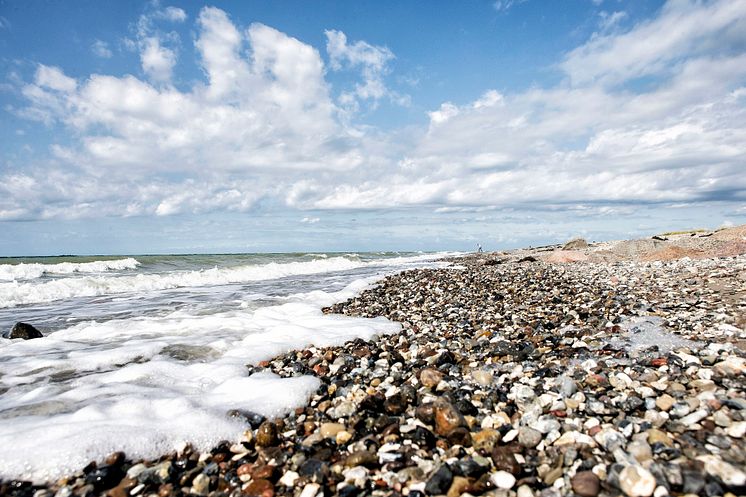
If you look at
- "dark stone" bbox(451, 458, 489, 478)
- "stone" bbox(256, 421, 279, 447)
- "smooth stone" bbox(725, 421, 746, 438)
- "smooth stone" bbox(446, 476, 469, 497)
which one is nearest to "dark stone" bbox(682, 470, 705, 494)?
"smooth stone" bbox(725, 421, 746, 438)

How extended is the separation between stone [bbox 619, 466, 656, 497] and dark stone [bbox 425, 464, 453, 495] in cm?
109

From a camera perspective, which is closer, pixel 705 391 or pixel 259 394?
pixel 705 391

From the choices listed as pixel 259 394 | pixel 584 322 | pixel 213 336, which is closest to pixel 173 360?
pixel 213 336

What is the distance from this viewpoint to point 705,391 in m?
3.56

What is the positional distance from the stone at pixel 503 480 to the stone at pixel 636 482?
2.20ft

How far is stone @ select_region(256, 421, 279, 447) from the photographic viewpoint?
3.59m

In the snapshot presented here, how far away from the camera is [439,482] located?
2.75 meters

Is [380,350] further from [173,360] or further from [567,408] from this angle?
[173,360]

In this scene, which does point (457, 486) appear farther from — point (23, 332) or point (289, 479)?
point (23, 332)

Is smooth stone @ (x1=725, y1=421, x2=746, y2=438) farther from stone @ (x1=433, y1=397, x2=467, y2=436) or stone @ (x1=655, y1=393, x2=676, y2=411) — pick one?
stone @ (x1=433, y1=397, x2=467, y2=436)

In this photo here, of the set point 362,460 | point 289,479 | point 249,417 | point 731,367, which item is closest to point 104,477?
point 249,417

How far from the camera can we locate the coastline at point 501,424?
2.73 metres

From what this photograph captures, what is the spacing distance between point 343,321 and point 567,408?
563 cm

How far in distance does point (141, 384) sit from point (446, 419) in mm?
4258
